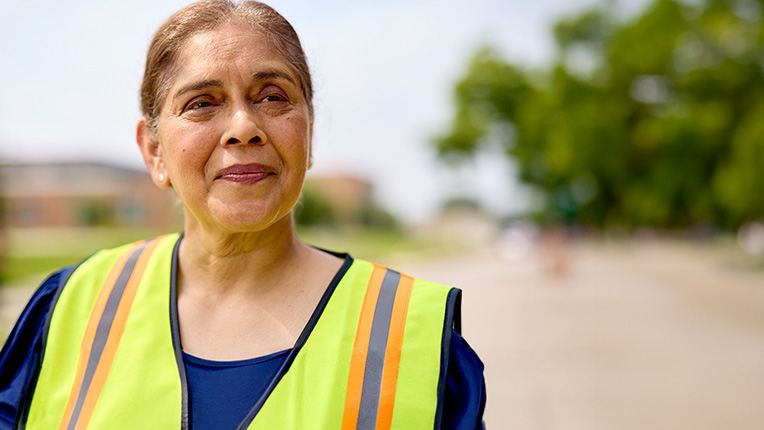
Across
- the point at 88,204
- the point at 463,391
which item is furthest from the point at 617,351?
the point at 88,204

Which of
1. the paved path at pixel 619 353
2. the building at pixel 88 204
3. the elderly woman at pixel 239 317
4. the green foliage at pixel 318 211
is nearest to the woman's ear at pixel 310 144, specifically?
the elderly woman at pixel 239 317

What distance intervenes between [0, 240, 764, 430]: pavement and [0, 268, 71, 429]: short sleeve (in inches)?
169

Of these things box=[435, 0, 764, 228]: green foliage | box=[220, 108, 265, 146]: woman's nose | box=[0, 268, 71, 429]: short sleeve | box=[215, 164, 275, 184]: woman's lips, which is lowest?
box=[0, 268, 71, 429]: short sleeve

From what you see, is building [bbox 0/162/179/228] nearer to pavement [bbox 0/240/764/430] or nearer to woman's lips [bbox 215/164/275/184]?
pavement [bbox 0/240/764/430]

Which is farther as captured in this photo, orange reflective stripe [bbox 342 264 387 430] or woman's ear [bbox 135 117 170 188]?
woman's ear [bbox 135 117 170 188]

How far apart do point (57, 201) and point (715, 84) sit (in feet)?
181

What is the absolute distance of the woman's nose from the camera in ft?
4.39

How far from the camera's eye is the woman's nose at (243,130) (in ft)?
4.39

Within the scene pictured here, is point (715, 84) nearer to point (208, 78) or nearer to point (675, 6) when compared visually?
point (675, 6)

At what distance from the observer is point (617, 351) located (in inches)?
309

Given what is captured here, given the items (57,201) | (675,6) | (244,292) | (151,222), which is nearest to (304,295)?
(244,292)

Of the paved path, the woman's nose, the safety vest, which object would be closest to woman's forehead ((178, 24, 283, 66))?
the woman's nose

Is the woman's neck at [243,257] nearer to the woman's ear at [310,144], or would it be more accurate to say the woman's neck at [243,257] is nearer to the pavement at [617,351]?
the woman's ear at [310,144]

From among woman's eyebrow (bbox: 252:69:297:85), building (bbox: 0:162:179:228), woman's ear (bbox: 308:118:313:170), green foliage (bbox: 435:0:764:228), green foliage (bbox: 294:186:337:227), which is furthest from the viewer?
green foliage (bbox: 294:186:337:227)
